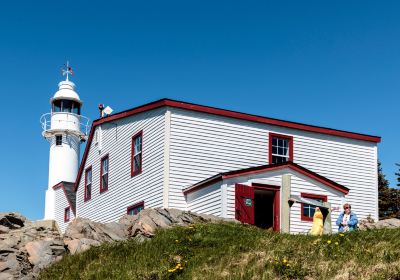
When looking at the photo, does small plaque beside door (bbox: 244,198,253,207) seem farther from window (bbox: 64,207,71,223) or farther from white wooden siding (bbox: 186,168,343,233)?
window (bbox: 64,207,71,223)

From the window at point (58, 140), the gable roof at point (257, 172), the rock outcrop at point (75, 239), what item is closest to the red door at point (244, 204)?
the gable roof at point (257, 172)

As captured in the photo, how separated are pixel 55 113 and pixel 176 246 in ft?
109

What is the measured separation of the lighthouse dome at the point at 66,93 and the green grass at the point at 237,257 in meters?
30.8

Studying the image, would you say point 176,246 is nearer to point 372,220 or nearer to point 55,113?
point 372,220

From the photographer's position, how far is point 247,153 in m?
28.9

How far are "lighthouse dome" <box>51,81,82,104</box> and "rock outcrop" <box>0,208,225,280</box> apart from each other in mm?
26575

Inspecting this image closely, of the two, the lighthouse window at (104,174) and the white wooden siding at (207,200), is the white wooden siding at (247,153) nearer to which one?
the white wooden siding at (207,200)

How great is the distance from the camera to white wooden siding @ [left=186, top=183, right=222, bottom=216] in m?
25.6

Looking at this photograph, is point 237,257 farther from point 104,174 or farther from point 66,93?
point 66,93

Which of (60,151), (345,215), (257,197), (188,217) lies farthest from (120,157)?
(60,151)

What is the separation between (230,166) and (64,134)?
74.2 ft

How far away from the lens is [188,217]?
72.8ft

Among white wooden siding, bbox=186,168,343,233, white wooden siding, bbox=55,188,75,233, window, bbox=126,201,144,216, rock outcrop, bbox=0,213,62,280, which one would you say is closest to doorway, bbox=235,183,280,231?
white wooden siding, bbox=186,168,343,233

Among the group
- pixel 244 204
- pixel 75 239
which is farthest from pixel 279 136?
pixel 75 239
